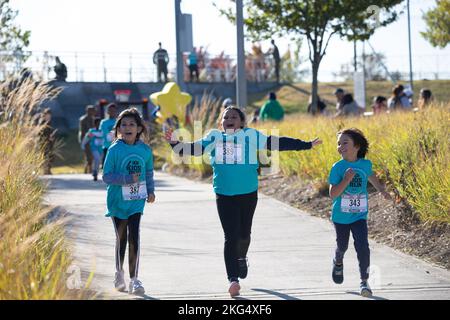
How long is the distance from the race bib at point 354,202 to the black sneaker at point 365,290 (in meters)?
0.56

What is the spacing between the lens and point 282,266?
9609 millimetres

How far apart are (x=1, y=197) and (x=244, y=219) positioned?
1977 mm

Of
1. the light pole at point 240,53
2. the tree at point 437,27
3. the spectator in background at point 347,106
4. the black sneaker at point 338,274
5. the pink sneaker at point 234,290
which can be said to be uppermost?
the tree at point 437,27

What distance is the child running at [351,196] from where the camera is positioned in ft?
27.2

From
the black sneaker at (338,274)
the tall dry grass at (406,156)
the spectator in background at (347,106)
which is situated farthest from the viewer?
the spectator in background at (347,106)

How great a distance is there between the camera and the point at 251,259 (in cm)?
1014

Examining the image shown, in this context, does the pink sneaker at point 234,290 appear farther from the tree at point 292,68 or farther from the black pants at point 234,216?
the tree at point 292,68

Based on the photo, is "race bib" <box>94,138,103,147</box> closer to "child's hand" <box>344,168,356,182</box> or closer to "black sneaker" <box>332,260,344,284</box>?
"black sneaker" <box>332,260,344,284</box>

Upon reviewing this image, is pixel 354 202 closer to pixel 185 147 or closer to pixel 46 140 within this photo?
pixel 185 147

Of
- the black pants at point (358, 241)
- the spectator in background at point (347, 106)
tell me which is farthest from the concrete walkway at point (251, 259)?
the spectator in background at point (347, 106)

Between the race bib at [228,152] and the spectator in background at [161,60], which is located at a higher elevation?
the spectator in background at [161,60]

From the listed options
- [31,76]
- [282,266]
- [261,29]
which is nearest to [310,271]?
[282,266]

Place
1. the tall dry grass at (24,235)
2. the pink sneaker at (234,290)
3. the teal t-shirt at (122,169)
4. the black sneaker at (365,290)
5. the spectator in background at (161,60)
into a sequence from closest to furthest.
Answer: the tall dry grass at (24,235)
the black sneaker at (365,290)
the pink sneaker at (234,290)
the teal t-shirt at (122,169)
the spectator in background at (161,60)
